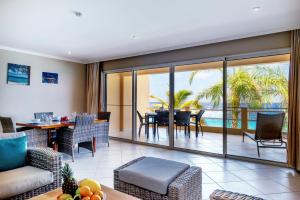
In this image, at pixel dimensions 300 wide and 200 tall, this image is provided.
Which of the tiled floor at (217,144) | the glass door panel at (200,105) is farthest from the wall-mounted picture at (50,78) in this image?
the glass door panel at (200,105)

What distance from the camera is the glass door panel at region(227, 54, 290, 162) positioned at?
389 centimetres

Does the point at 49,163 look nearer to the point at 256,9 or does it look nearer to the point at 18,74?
the point at 256,9

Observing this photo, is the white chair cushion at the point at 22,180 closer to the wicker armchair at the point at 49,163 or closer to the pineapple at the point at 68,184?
the wicker armchair at the point at 49,163

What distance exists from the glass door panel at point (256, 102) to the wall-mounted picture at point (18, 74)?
5.00 m

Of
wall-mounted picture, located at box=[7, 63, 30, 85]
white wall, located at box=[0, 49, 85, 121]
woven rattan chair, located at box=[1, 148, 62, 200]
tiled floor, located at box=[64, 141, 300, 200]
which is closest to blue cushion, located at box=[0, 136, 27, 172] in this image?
woven rattan chair, located at box=[1, 148, 62, 200]

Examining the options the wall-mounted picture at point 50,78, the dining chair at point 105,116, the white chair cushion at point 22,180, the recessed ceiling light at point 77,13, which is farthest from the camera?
the wall-mounted picture at point 50,78

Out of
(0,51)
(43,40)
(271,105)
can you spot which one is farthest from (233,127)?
(0,51)

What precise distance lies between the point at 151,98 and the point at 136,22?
8.72 ft

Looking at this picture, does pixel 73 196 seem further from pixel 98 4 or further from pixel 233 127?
pixel 233 127

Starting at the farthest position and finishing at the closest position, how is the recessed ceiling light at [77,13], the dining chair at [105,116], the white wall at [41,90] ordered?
the dining chair at [105,116] → the white wall at [41,90] → the recessed ceiling light at [77,13]

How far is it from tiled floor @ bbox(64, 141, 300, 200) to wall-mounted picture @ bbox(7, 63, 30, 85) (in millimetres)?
2456

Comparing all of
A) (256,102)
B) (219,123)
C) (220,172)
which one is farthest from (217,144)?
(220,172)

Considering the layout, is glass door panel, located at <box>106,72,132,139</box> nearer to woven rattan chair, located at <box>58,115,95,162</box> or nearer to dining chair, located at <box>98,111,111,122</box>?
dining chair, located at <box>98,111,111,122</box>

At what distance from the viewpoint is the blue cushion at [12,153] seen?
2.13 metres
